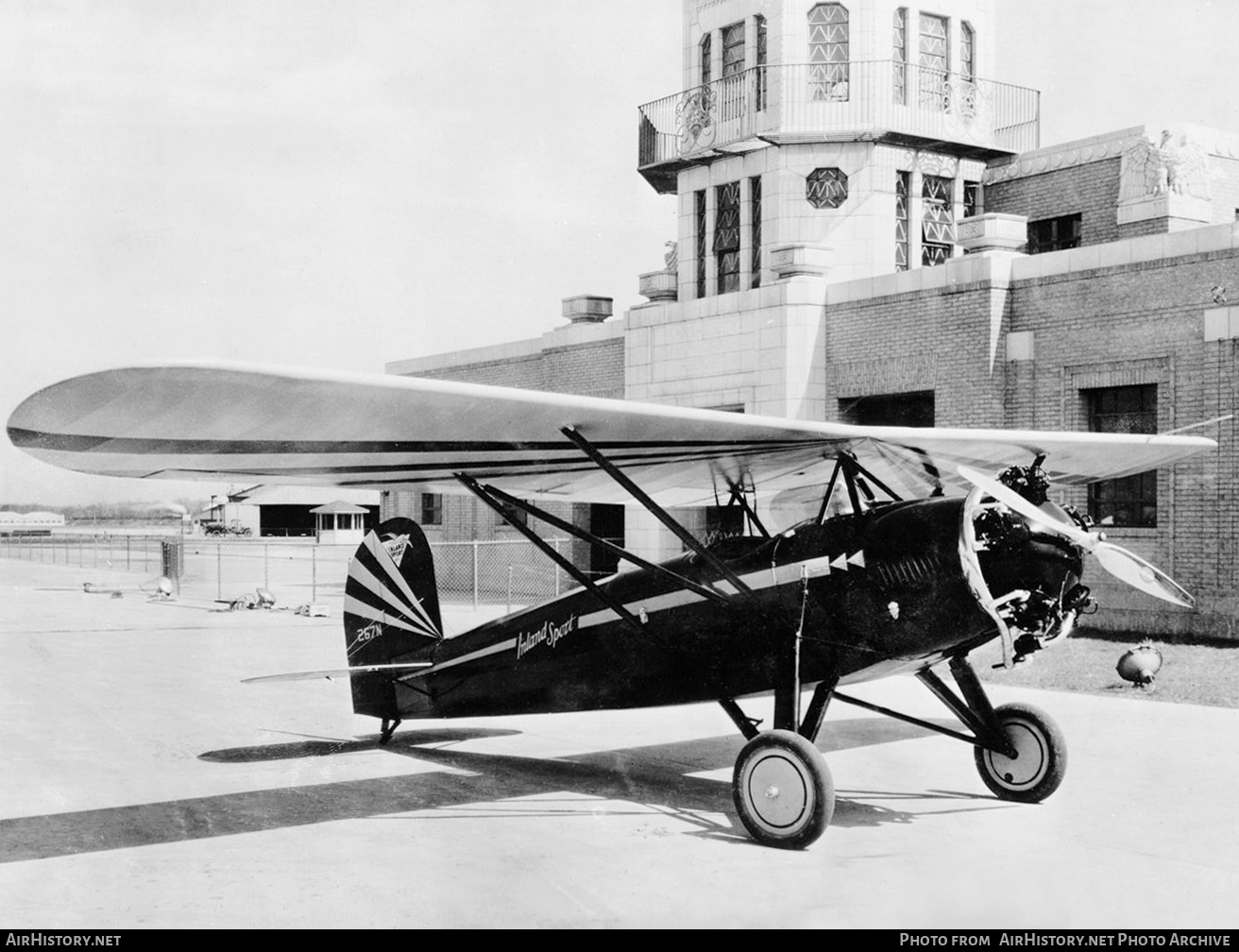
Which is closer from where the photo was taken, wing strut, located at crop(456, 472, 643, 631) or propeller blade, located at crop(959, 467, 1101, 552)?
propeller blade, located at crop(959, 467, 1101, 552)

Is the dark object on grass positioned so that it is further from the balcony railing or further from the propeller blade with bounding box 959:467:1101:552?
the balcony railing

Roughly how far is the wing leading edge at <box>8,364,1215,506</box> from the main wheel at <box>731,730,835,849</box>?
189 cm

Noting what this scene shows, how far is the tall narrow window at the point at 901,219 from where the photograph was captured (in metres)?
25.8

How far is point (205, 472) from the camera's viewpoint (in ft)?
27.5

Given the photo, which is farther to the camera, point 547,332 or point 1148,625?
point 547,332

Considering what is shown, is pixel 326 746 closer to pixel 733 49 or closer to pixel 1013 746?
pixel 1013 746

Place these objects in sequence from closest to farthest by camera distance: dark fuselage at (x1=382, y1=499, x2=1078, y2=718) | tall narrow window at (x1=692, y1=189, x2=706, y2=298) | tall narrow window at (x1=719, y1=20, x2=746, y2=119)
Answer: dark fuselage at (x1=382, y1=499, x2=1078, y2=718), tall narrow window at (x1=719, y1=20, x2=746, y2=119), tall narrow window at (x1=692, y1=189, x2=706, y2=298)

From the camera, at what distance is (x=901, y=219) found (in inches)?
1023

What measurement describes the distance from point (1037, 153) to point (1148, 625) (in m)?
11.1

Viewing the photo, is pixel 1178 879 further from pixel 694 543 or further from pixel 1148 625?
pixel 1148 625

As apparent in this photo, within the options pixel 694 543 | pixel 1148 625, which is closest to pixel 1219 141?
pixel 1148 625

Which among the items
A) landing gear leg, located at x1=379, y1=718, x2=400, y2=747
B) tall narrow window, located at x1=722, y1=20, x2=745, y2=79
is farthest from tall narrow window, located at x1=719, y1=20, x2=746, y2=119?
landing gear leg, located at x1=379, y1=718, x2=400, y2=747

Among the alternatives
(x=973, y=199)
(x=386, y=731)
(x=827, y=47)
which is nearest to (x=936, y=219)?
(x=973, y=199)

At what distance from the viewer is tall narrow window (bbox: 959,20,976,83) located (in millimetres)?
26550
